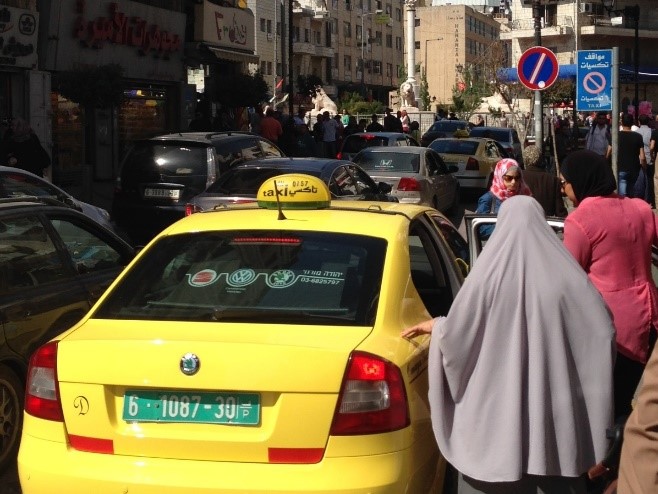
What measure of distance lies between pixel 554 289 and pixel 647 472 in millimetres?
1356

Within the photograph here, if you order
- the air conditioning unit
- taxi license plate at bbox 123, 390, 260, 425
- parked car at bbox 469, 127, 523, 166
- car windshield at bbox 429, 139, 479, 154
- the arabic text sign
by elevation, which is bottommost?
taxi license plate at bbox 123, 390, 260, 425

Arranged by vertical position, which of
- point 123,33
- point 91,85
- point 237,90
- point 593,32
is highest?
point 593,32

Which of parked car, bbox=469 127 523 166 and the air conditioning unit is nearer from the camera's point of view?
parked car, bbox=469 127 523 166

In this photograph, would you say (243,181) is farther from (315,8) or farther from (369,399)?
(315,8)

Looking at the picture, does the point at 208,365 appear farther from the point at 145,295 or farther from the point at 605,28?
the point at 605,28

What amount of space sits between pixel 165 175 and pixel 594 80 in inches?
222

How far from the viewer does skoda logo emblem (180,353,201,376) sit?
13.4 ft

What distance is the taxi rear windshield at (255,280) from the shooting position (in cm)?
450

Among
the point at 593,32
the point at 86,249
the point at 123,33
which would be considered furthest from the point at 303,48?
the point at 86,249

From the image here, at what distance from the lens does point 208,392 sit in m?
4.10

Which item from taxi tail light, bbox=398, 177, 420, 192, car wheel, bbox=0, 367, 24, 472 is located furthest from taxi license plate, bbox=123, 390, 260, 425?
taxi tail light, bbox=398, 177, 420, 192

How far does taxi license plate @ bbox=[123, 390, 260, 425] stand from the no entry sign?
11.6m

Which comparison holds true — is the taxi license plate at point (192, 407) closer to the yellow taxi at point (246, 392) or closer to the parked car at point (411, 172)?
the yellow taxi at point (246, 392)

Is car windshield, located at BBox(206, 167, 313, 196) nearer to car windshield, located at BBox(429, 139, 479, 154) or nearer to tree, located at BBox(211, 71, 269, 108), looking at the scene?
car windshield, located at BBox(429, 139, 479, 154)
